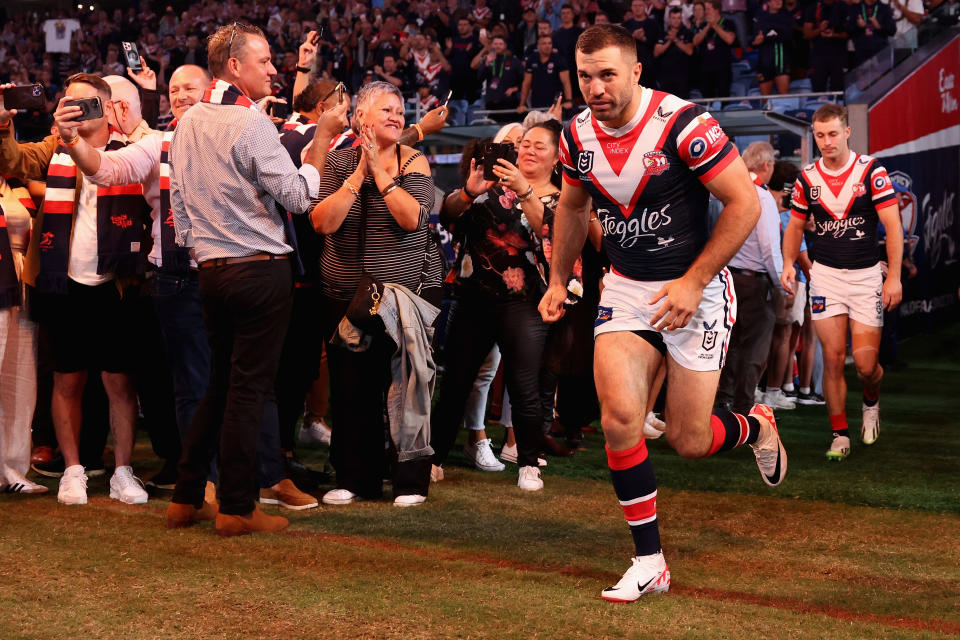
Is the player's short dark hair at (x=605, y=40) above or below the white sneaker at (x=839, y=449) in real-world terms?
above

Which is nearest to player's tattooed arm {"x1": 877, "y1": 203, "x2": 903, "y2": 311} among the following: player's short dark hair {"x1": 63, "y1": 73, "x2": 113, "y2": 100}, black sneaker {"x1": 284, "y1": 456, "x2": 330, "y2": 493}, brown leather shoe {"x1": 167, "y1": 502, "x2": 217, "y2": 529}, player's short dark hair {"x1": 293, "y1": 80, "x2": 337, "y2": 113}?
player's short dark hair {"x1": 293, "y1": 80, "x2": 337, "y2": 113}

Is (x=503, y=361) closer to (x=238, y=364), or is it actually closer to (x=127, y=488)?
(x=238, y=364)

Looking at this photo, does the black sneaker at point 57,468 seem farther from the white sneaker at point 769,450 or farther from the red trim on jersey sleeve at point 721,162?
the red trim on jersey sleeve at point 721,162

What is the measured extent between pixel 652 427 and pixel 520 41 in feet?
29.3

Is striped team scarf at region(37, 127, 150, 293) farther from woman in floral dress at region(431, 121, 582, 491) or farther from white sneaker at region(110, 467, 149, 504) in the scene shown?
woman in floral dress at region(431, 121, 582, 491)

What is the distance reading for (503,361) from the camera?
5.57 m

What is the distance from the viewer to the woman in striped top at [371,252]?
4.85 metres

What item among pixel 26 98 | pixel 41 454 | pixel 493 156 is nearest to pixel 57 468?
pixel 41 454

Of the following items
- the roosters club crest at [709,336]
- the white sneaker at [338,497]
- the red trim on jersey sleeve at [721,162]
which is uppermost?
the red trim on jersey sleeve at [721,162]

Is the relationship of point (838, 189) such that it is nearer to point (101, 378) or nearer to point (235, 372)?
point (235, 372)

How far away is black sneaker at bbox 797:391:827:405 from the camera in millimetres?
8648

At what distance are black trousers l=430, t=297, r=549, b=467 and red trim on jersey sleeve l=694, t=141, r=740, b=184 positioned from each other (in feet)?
6.61

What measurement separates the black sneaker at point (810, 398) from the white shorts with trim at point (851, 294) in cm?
242

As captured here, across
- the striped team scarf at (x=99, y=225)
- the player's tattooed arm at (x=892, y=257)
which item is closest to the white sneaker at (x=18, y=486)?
the striped team scarf at (x=99, y=225)
